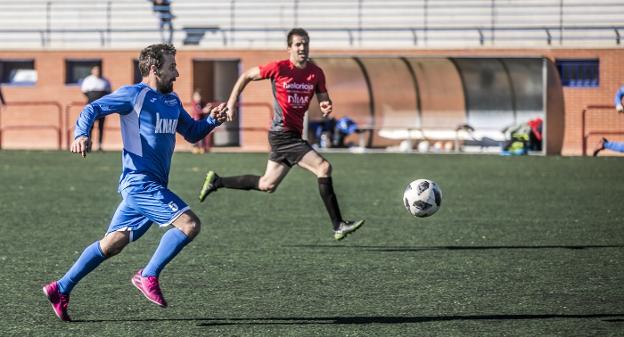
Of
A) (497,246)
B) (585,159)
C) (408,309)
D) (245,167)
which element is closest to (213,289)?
(408,309)

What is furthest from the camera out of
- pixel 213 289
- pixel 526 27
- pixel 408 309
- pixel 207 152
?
pixel 526 27

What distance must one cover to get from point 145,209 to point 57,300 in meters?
0.77

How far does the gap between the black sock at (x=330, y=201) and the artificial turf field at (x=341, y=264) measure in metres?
0.28

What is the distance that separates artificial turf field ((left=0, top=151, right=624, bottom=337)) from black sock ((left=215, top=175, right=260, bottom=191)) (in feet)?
1.64

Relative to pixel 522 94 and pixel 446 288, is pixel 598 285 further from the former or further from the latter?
pixel 522 94

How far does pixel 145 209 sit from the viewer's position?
6.89 metres

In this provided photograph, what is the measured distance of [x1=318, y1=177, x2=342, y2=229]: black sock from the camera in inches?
419

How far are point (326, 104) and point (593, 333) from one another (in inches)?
183

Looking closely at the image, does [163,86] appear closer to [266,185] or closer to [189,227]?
[189,227]

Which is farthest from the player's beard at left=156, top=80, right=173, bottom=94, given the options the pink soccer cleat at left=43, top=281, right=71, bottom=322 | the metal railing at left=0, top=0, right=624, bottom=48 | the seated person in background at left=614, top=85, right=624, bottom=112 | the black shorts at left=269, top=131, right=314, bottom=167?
the metal railing at left=0, top=0, right=624, bottom=48

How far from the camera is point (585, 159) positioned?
1006 inches

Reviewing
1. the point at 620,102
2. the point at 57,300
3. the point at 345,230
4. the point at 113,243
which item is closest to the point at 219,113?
the point at 113,243

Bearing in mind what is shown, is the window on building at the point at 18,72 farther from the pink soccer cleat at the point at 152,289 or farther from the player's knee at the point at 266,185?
the pink soccer cleat at the point at 152,289

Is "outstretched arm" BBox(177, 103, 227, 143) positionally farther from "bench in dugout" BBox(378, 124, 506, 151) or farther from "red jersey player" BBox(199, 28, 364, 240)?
"bench in dugout" BBox(378, 124, 506, 151)
